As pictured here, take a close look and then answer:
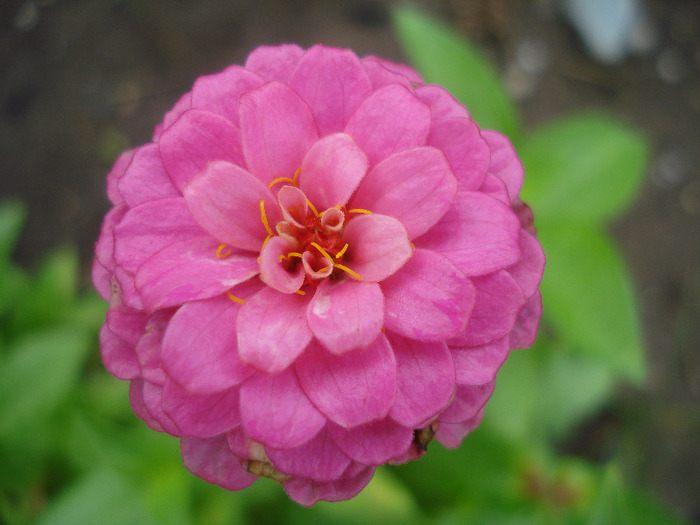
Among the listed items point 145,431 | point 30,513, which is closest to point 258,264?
point 145,431

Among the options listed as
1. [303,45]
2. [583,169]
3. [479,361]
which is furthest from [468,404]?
[303,45]

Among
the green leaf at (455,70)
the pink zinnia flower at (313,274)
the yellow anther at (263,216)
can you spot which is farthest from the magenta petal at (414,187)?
the green leaf at (455,70)

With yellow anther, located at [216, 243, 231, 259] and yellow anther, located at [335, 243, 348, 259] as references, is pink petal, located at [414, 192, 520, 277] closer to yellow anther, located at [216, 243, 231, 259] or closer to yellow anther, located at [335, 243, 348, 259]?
A: yellow anther, located at [335, 243, 348, 259]

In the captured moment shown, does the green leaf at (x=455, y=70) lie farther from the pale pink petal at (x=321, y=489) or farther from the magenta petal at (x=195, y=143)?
the pale pink petal at (x=321, y=489)

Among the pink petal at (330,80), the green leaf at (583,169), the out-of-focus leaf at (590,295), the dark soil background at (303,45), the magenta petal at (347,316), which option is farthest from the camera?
the dark soil background at (303,45)

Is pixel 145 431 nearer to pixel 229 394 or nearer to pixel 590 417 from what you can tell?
pixel 229 394

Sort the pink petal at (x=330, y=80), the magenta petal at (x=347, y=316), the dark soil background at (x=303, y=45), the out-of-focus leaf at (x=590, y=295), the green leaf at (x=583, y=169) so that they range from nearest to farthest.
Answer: the magenta petal at (x=347, y=316) < the pink petal at (x=330, y=80) < the out-of-focus leaf at (x=590, y=295) < the green leaf at (x=583, y=169) < the dark soil background at (x=303, y=45)

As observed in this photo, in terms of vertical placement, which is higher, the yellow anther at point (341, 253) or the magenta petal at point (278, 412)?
the yellow anther at point (341, 253)
